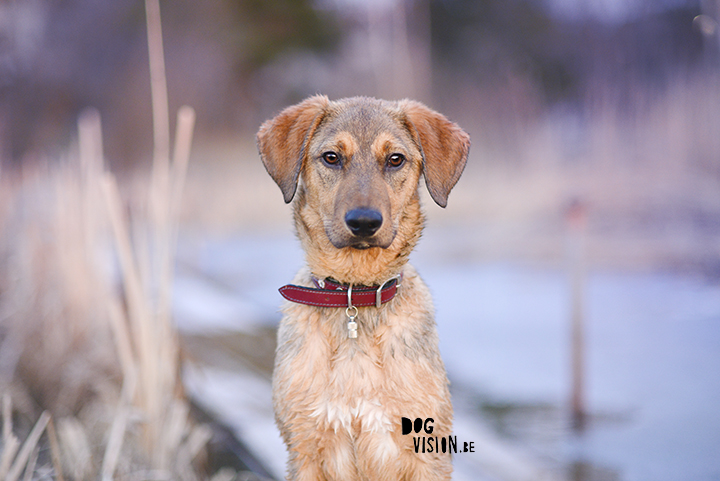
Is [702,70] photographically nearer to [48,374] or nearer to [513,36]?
[513,36]

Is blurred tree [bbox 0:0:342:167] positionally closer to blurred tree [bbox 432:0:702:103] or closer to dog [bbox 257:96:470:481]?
blurred tree [bbox 432:0:702:103]

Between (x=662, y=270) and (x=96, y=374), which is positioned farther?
(x=662, y=270)

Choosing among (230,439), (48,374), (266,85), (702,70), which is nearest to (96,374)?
(48,374)

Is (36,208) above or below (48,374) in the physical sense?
above

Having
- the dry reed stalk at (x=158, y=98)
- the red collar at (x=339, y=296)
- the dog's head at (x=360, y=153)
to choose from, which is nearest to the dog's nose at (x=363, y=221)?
the dog's head at (x=360, y=153)

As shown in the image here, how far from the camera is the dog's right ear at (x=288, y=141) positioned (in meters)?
1.81

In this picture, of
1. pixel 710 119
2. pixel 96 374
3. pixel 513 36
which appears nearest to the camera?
pixel 96 374

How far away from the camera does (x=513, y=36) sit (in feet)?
25.5

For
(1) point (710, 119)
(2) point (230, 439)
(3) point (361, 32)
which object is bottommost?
(2) point (230, 439)

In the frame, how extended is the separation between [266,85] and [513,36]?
15.1ft

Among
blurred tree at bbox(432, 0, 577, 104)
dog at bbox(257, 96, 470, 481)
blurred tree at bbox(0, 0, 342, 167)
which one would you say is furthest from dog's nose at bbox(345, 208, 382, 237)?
blurred tree at bbox(0, 0, 342, 167)

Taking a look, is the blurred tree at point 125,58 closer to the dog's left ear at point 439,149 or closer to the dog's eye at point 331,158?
the dog's eye at point 331,158

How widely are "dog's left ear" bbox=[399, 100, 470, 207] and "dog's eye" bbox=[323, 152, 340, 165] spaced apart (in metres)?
0.33

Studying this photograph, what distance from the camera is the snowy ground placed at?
2502mm
